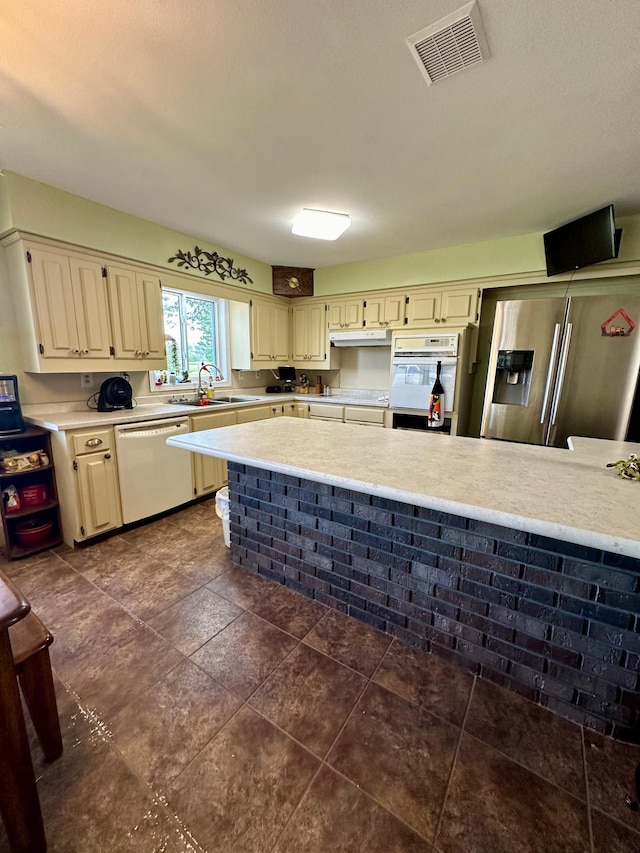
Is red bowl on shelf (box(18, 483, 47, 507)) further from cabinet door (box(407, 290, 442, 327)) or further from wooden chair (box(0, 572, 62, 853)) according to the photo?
cabinet door (box(407, 290, 442, 327))

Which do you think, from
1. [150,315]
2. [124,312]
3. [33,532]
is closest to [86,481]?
[33,532]

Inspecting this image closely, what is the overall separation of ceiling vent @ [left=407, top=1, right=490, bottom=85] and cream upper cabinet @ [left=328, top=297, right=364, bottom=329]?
2.65 metres

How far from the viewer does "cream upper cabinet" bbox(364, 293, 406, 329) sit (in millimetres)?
3756

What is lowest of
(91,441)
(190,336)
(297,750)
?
(297,750)

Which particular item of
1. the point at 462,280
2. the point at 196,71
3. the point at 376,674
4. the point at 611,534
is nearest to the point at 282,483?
the point at 376,674

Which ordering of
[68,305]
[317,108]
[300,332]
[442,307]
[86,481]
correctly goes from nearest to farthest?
[317,108], [86,481], [68,305], [442,307], [300,332]

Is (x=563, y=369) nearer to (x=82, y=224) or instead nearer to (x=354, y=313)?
(x=354, y=313)

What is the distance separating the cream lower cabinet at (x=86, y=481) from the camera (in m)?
2.27

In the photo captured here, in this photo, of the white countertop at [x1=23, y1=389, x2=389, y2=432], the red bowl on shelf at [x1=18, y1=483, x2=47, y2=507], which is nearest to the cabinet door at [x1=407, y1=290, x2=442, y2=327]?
the white countertop at [x1=23, y1=389, x2=389, y2=432]

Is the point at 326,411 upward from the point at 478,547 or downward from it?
upward

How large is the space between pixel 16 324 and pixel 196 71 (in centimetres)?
217

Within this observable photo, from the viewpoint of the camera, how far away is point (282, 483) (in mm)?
1853

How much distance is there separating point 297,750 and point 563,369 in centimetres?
301

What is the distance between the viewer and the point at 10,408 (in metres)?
2.21
